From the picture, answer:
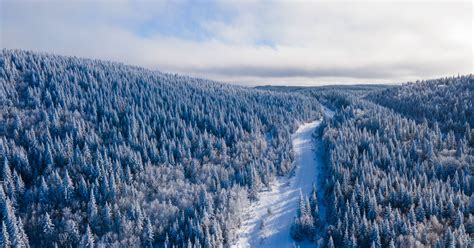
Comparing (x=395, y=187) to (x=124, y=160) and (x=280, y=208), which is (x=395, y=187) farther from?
(x=124, y=160)

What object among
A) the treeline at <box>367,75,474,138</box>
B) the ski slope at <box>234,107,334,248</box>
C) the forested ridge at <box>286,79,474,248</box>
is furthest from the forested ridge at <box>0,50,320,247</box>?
the treeline at <box>367,75,474,138</box>

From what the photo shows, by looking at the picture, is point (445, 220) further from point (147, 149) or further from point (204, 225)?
point (147, 149)

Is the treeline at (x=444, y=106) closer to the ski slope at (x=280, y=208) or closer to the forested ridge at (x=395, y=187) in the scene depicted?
the forested ridge at (x=395, y=187)

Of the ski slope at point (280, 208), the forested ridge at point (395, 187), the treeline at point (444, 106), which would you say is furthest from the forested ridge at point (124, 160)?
the treeline at point (444, 106)

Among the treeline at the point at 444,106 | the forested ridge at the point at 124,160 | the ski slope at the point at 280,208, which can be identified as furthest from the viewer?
the treeline at the point at 444,106

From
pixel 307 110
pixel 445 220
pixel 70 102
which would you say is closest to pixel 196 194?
pixel 445 220

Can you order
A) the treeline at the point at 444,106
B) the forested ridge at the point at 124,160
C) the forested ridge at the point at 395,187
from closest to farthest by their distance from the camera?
1. the forested ridge at the point at 395,187
2. the forested ridge at the point at 124,160
3. the treeline at the point at 444,106
